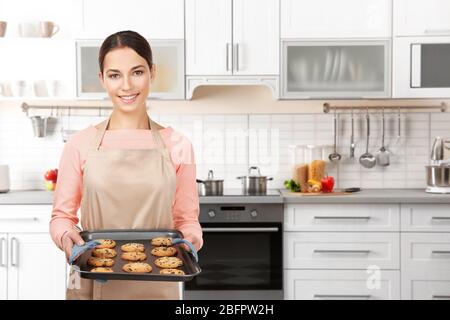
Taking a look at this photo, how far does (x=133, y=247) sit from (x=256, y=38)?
67.7 inches

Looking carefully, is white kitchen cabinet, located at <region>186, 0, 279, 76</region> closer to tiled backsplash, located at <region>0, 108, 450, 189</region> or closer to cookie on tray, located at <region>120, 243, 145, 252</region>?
tiled backsplash, located at <region>0, 108, 450, 189</region>

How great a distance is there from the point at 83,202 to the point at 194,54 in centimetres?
164

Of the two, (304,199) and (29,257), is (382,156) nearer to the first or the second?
(304,199)

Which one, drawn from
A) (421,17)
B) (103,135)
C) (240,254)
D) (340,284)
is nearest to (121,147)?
(103,135)

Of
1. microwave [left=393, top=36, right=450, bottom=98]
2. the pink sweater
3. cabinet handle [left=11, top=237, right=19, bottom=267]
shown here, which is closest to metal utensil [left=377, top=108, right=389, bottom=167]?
microwave [left=393, top=36, right=450, bottom=98]

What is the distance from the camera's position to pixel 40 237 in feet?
9.50

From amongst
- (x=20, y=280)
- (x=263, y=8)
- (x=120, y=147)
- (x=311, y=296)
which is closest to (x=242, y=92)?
(x=263, y=8)

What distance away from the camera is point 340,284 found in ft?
9.49

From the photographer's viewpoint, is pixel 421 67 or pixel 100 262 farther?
pixel 421 67

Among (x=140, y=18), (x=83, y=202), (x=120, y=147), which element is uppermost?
(x=140, y=18)

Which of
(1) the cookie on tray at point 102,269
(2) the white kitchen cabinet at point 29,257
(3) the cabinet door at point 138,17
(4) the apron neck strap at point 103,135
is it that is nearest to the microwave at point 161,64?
Result: (3) the cabinet door at point 138,17

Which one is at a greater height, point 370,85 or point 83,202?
point 370,85

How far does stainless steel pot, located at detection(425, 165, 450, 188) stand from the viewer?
9.79ft
